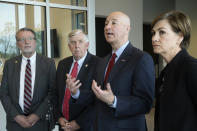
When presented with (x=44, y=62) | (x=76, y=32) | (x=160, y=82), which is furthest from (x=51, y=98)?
(x=160, y=82)

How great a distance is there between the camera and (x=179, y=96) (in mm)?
1326

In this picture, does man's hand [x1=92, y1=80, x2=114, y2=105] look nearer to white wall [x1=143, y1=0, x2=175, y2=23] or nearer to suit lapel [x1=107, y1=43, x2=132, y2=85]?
suit lapel [x1=107, y1=43, x2=132, y2=85]

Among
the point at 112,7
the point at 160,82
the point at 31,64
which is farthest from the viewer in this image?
the point at 112,7

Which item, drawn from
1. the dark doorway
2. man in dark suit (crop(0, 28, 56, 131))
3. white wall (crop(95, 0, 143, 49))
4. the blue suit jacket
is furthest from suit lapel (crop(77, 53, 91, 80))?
the dark doorway

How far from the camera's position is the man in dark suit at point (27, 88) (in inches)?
101

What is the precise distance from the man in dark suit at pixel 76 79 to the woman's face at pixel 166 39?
3.53 feet

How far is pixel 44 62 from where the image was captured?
2787 millimetres

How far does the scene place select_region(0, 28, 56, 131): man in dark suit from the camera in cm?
258

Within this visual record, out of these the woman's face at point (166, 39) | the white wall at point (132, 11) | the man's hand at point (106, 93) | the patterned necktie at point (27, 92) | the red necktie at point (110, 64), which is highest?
the white wall at point (132, 11)

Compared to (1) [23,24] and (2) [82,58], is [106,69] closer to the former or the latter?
(2) [82,58]

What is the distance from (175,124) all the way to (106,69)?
2.63 ft

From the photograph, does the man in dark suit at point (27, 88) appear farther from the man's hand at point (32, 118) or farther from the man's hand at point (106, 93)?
the man's hand at point (106, 93)

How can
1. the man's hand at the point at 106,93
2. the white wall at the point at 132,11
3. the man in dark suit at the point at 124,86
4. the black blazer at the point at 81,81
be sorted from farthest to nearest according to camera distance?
the white wall at the point at 132,11 → the black blazer at the point at 81,81 → the man in dark suit at the point at 124,86 → the man's hand at the point at 106,93

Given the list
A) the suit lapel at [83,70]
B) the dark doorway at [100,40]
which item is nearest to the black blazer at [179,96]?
the suit lapel at [83,70]
